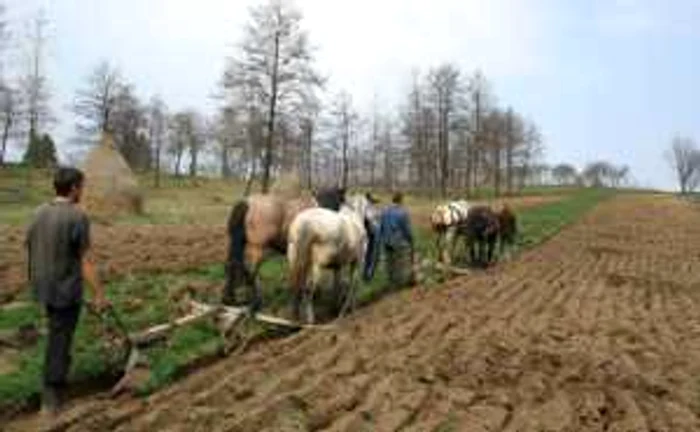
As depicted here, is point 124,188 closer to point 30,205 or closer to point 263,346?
point 30,205

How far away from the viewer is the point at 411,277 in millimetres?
20125

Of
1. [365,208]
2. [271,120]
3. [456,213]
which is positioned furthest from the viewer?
[271,120]

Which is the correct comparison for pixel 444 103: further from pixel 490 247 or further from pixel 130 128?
pixel 490 247

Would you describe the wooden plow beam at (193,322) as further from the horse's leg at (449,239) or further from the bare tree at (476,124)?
the bare tree at (476,124)

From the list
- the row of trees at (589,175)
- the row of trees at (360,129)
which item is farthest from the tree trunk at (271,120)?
the row of trees at (589,175)

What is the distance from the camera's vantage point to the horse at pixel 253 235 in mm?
14231

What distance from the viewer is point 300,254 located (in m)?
14.0

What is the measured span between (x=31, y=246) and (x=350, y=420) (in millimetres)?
3189

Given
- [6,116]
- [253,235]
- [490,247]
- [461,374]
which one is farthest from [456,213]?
[6,116]

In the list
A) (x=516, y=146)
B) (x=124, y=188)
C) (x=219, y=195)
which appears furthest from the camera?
(x=516, y=146)

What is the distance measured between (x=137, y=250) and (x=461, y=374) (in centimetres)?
1155

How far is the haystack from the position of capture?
35281mm

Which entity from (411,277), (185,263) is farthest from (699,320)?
(185,263)

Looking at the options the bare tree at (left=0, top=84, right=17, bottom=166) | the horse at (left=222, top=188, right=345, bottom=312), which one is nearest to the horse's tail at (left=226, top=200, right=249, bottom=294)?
the horse at (left=222, top=188, right=345, bottom=312)
